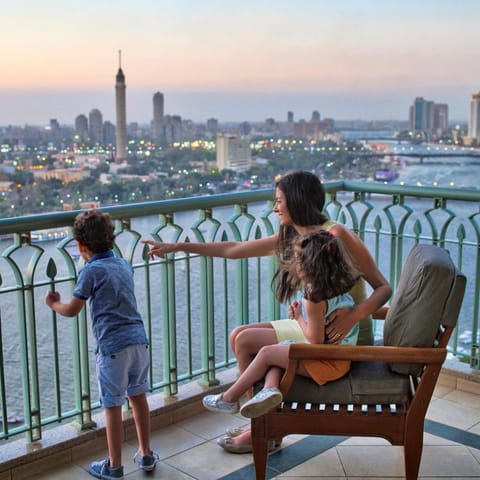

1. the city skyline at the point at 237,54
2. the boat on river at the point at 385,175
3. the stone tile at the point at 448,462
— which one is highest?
the city skyline at the point at 237,54

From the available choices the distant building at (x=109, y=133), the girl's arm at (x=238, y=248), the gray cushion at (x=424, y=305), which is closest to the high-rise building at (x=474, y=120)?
the distant building at (x=109, y=133)

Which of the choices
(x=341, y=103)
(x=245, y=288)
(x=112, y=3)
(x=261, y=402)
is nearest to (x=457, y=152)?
(x=245, y=288)

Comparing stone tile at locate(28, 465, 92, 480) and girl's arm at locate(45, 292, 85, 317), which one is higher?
girl's arm at locate(45, 292, 85, 317)

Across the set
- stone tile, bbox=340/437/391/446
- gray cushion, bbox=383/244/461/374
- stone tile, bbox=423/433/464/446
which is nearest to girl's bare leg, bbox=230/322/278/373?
gray cushion, bbox=383/244/461/374

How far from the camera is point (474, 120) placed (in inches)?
260

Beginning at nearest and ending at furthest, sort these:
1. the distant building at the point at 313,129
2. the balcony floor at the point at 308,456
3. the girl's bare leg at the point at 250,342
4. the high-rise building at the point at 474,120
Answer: the girl's bare leg at the point at 250,342, the balcony floor at the point at 308,456, the high-rise building at the point at 474,120, the distant building at the point at 313,129

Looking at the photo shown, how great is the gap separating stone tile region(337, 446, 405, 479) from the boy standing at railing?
100cm

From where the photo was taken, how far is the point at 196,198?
3.46 metres

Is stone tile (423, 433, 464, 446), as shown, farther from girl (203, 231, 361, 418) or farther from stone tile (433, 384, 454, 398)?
girl (203, 231, 361, 418)

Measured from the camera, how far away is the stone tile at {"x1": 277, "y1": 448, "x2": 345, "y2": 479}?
291 centimetres

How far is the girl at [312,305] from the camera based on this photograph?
246cm

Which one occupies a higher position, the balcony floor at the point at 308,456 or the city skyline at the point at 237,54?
the city skyline at the point at 237,54

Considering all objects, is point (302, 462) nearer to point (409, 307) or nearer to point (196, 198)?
point (409, 307)

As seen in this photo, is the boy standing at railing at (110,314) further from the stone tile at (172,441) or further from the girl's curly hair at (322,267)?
the girl's curly hair at (322,267)
